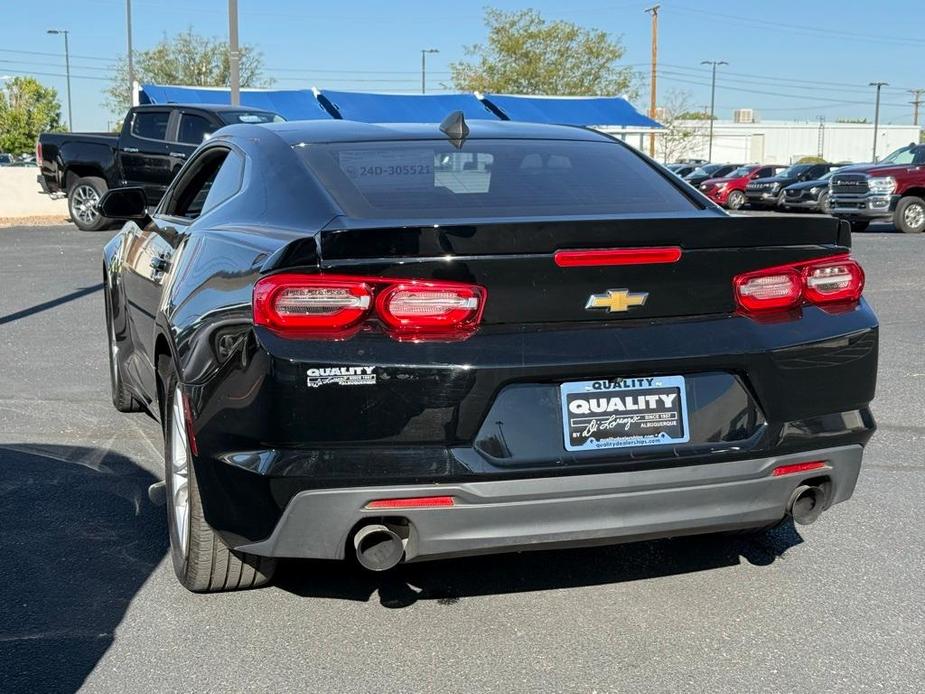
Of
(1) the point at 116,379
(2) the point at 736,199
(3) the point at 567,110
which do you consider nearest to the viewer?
(1) the point at 116,379

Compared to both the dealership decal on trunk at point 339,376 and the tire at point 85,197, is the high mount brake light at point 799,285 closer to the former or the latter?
the dealership decal on trunk at point 339,376

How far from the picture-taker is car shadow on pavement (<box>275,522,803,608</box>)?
3830 mm

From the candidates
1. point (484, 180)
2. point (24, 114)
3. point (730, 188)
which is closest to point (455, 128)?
point (484, 180)

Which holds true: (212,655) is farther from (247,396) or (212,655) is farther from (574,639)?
(574,639)

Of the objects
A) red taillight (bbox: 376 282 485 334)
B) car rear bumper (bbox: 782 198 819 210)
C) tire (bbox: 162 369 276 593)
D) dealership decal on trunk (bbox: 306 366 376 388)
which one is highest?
red taillight (bbox: 376 282 485 334)

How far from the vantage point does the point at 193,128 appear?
661 inches

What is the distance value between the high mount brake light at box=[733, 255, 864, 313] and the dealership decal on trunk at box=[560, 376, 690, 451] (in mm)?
362

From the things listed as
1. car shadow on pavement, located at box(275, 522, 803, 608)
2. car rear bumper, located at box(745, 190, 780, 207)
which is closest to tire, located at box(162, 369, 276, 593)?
car shadow on pavement, located at box(275, 522, 803, 608)

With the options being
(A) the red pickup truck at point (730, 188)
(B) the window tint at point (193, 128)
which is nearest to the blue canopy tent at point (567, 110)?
(A) the red pickup truck at point (730, 188)

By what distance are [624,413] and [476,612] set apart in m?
0.91

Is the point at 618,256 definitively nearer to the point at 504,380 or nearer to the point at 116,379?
the point at 504,380

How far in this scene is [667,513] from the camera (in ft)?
10.6

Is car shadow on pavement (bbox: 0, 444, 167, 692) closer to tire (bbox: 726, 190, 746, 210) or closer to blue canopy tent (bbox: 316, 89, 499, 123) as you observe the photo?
blue canopy tent (bbox: 316, 89, 499, 123)

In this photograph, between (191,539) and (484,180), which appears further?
(484,180)
